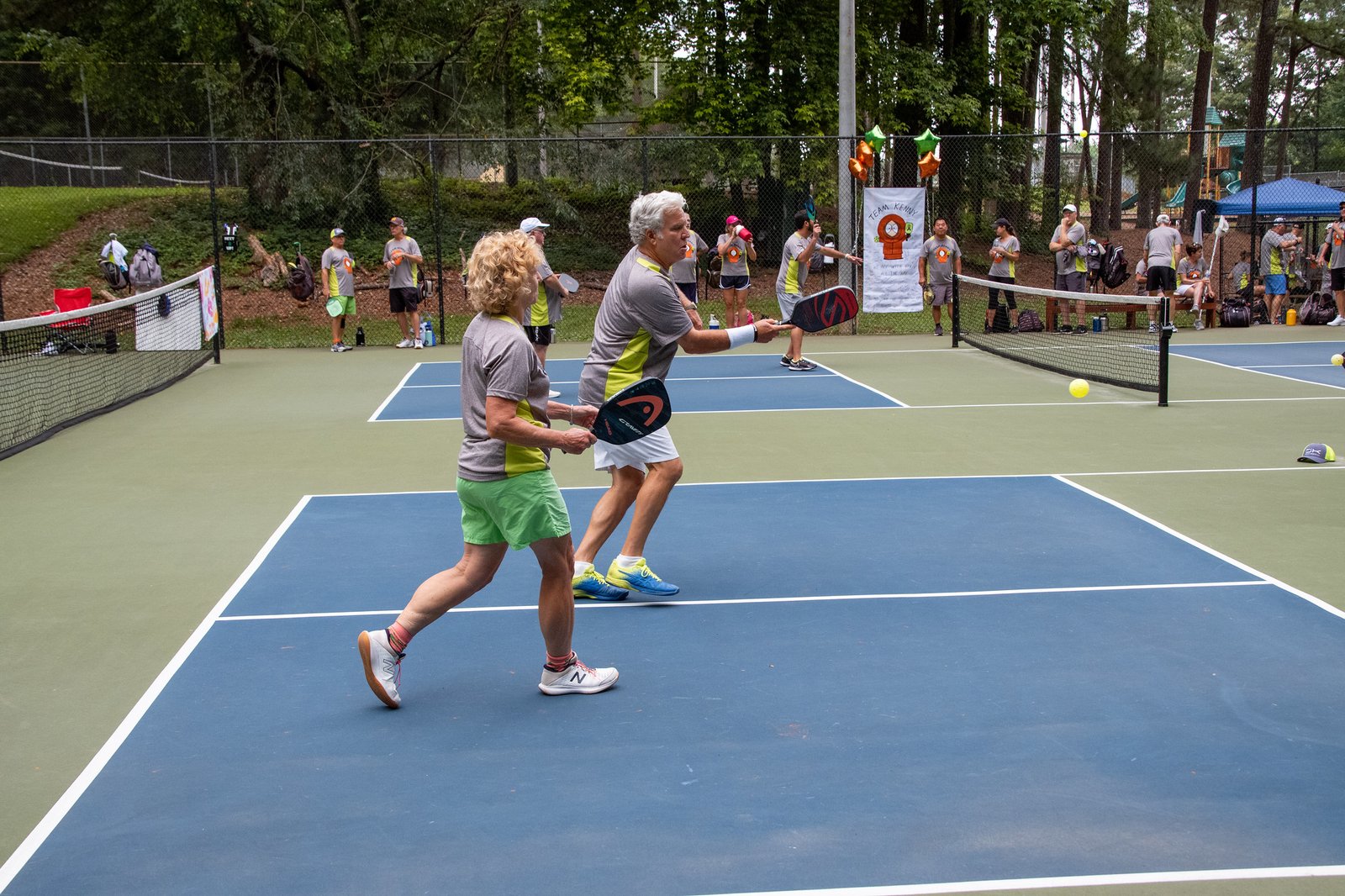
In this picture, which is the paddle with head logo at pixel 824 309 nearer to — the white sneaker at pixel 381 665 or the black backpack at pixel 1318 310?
the white sneaker at pixel 381 665

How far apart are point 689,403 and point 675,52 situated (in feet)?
49.1

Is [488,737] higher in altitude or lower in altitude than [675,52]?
lower

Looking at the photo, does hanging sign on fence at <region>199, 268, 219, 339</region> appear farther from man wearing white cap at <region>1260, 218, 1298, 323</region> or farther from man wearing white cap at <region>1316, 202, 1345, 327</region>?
man wearing white cap at <region>1316, 202, 1345, 327</region>

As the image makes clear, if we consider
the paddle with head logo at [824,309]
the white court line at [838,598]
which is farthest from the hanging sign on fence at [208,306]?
the paddle with head logo at [824,309]

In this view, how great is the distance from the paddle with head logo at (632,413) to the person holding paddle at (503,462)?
0.06 metres

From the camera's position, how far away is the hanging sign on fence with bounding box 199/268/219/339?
16.6m

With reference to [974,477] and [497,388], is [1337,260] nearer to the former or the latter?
[974,477]

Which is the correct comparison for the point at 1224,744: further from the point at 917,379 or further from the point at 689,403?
the point at 917,379

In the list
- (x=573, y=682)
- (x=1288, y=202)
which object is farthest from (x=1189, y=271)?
(x=573, y=682)

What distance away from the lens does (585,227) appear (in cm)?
2683

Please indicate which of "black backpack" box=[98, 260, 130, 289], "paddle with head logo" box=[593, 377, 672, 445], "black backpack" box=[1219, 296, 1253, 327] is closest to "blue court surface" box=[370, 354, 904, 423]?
"paddle with head logo" box=[593, 377, 672, 445]

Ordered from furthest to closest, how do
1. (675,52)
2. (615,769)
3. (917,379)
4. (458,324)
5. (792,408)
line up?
(675,52)
(458,324)
(917,379)
(792,408)
(615,769)

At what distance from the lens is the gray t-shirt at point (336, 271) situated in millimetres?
17109

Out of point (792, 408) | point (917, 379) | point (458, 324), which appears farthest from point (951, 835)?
A: point (458, 324)
